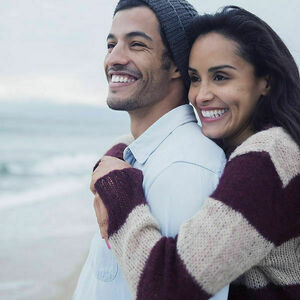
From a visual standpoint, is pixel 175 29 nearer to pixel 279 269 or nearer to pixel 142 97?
pixel 142 97

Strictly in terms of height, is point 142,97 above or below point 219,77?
below

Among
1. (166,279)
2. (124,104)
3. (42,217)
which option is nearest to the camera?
(166,279)

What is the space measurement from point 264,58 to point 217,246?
3.09 ft

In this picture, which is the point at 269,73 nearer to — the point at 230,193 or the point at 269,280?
the point at 230,193

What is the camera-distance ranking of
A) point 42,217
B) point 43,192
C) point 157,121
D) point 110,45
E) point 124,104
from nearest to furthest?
1. point 157,121
2. point 124,104
3. point 110,45
4. point 42,217
5. point 43,192

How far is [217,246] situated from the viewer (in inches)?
58.9

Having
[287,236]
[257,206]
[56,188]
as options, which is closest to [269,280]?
[287,236]

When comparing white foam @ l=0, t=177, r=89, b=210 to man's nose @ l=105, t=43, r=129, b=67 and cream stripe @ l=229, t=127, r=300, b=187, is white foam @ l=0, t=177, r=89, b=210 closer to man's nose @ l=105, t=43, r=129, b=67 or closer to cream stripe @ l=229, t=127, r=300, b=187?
man's nose @ l=105, t=43, r=129, b=67

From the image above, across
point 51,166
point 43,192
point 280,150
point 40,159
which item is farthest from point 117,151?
→ point 40,159

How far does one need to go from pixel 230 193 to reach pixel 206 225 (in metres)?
0.14

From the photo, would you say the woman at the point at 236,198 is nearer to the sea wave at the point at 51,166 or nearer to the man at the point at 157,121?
the man at the point at 157,121

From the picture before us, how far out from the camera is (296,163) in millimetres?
1651

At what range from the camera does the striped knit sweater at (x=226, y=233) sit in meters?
1.49

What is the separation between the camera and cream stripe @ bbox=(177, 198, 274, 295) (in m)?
→ 1.49
